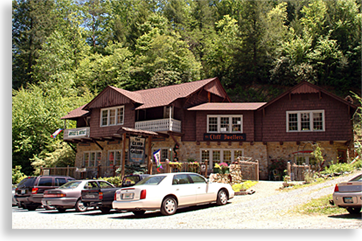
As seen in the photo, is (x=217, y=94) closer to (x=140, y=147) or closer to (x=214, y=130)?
(x=214, y=130)

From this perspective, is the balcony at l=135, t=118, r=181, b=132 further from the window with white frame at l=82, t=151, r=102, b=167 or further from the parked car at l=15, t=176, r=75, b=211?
the parked car at l=15, t=176, r=75, b=211

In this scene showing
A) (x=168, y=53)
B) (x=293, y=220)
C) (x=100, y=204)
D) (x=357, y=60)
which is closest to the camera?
(x=293, y=220)

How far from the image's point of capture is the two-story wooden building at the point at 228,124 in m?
25.9

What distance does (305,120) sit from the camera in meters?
26.5

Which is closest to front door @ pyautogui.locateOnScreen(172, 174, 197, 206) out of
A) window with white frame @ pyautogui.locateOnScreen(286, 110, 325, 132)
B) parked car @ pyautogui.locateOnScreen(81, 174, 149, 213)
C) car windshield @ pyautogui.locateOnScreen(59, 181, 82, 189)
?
parked car @ pyautogui.locateOnScreen(81, 174, 149, 213)

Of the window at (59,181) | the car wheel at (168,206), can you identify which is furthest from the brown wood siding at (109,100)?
the car wheel at (168,206)

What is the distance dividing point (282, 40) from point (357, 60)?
34.8ft

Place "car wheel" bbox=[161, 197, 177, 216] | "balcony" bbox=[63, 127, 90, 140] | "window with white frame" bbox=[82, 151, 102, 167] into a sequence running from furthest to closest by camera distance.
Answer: "window with white frame" bbox=[82, 151, 102, 167] < "balcony" bbox=[63, 127, 90, 140] < "car wheel" bbox=[161, 197, 177, 216]

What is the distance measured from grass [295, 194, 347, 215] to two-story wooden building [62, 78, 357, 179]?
13.9 m

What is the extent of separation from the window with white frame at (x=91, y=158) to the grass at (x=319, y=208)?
23.4m

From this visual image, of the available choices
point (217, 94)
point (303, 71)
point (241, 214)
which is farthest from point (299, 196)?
point (303, 71)

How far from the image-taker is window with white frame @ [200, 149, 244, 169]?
90.1 feet

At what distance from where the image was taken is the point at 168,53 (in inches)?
1844

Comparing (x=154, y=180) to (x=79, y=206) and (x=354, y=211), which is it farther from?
(x=354, y=211)
